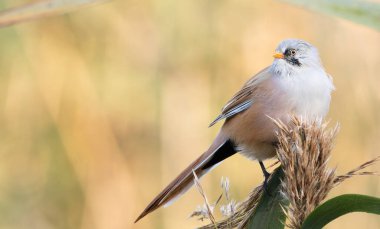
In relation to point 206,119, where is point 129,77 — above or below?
above

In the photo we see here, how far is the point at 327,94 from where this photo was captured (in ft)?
10.3

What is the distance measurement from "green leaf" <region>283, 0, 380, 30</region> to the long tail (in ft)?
3.32

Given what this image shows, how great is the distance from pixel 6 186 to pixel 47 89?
783mm

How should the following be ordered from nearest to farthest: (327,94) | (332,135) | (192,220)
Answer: (332,135) → (327,94) → (192,220)

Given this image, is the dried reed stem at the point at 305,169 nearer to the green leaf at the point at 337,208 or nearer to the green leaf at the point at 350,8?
the green leaf at the point at 337,208

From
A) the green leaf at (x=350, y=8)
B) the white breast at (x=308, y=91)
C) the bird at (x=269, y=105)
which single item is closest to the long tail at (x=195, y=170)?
the bird at (x=269, y=105)

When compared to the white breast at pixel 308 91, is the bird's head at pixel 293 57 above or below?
above

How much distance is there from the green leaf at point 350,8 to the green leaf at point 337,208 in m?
0.47

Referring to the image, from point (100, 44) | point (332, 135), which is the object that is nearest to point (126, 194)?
point (100, 44)

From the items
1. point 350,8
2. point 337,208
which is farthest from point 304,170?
point 350,8

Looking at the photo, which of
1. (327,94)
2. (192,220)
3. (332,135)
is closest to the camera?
(332,135)

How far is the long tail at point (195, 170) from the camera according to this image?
2910mm

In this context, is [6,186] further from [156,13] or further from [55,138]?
[156,13]

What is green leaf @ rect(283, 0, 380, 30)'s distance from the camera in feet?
6.55
